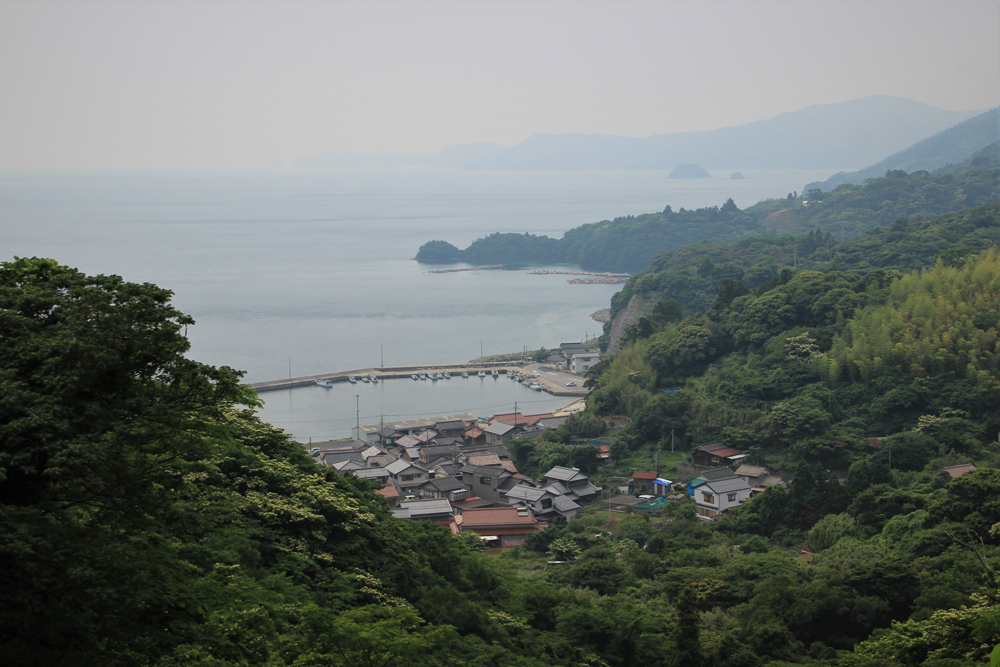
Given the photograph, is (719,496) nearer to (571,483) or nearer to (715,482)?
(715,482)

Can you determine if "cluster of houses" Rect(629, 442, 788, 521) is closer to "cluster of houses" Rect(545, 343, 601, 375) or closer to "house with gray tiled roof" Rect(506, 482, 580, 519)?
"house with gray tiled roof" Rect(506, 482, 580, 519)

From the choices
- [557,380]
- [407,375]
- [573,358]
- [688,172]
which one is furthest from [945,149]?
[688,172]

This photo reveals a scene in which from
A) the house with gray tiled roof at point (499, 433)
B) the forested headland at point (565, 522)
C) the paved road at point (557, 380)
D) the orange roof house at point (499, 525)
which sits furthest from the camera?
the paved road at point (557, 380)

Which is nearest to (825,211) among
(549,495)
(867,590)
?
(549,495)

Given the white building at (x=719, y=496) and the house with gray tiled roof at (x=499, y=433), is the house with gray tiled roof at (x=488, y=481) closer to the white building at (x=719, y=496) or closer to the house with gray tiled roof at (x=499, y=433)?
the white building at (x=719, y=496)

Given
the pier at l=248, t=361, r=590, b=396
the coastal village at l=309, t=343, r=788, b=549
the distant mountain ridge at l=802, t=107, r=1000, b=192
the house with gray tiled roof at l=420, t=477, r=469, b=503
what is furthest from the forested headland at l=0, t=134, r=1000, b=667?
the distant mountain ridge at l=802, t=107, r=1000, b=192

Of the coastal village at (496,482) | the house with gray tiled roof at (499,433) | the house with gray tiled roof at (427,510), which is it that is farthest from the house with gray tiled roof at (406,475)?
the house with gray tiled roof at (499,433)
